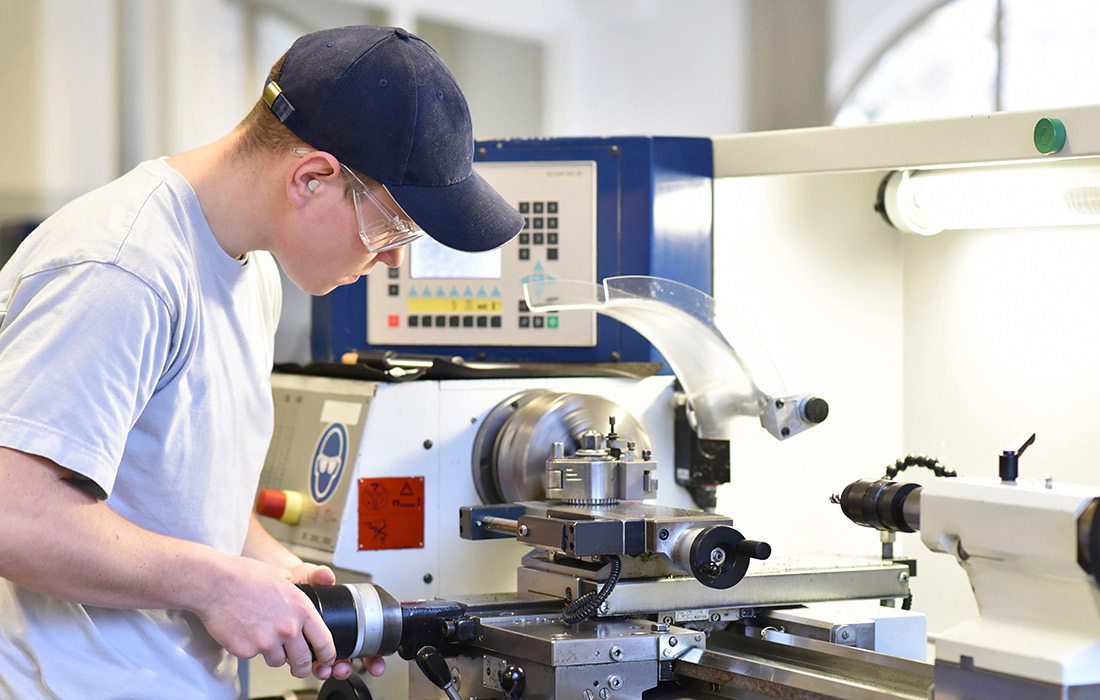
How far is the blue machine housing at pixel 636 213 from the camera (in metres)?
2.05

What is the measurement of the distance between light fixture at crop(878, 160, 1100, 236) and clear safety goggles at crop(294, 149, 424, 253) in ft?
2.97

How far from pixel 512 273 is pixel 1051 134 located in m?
0.81

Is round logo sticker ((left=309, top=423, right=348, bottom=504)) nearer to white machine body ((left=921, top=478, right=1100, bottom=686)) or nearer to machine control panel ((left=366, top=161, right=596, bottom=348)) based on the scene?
machine control panel ((left=366, top=161, right=596, bottom=348))

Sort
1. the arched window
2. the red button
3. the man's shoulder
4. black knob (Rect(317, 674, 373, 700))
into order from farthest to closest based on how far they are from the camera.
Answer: the arched window → the red button → black knob (Rect(317, 674, 373, 700)) → the man's shoulder

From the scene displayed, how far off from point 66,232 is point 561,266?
3.14 feet

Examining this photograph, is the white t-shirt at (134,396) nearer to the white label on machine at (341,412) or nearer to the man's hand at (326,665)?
the man's hand at (326,665)

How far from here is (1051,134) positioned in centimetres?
166

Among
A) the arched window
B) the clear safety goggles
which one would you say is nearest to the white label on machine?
the clear safety goggles

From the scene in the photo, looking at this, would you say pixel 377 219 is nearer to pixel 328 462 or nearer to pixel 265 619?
pixel 265 619

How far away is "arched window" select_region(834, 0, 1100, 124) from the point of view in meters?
3.00

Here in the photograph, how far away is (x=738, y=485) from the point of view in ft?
6.73

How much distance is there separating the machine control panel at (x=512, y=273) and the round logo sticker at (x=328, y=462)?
325 mm

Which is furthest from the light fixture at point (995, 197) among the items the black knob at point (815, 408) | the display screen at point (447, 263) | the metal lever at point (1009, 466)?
the metal lever at point (1009, 466)

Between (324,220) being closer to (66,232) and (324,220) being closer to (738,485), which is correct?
(66,232)
